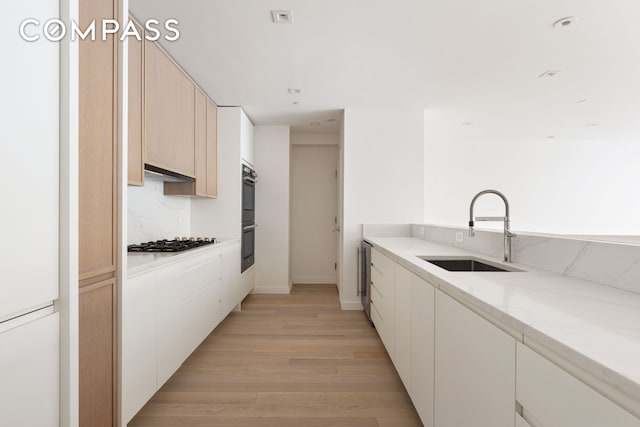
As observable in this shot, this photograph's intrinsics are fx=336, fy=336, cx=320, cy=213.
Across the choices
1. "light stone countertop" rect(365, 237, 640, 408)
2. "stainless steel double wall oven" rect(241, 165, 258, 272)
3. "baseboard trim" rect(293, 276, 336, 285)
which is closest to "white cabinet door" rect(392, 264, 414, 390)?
"light stone countertop" rect(365, 237, 640, 408)

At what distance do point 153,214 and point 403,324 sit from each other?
229cm

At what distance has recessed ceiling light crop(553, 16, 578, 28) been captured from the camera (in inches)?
80.7

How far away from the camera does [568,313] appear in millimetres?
907

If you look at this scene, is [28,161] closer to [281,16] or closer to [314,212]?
[281,16]

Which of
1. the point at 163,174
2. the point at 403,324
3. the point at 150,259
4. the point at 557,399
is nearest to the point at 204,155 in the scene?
the point at 163,174

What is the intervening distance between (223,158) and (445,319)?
3206 millimetres

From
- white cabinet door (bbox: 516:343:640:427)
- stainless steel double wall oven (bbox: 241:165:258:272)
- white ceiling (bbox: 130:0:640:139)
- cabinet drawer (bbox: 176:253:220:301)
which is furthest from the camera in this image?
stainless steel double wall oven (bbox: 241:165:258:272)

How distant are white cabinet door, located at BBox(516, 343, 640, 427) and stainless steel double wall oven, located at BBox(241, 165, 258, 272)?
3339 millimetres

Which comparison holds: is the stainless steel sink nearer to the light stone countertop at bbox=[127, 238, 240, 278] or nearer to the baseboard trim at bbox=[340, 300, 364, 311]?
the light stone countertop at bbox=[127, 238, 240, 278]

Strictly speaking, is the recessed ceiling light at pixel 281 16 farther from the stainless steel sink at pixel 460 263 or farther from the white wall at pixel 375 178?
the white wall at pixel 375 178

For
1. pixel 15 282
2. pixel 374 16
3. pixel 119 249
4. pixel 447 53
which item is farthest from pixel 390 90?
pixel 15 282

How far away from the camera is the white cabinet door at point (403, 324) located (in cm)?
191

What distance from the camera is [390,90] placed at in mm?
3326

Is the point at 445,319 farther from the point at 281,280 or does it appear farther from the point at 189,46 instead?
the point at 281,280
